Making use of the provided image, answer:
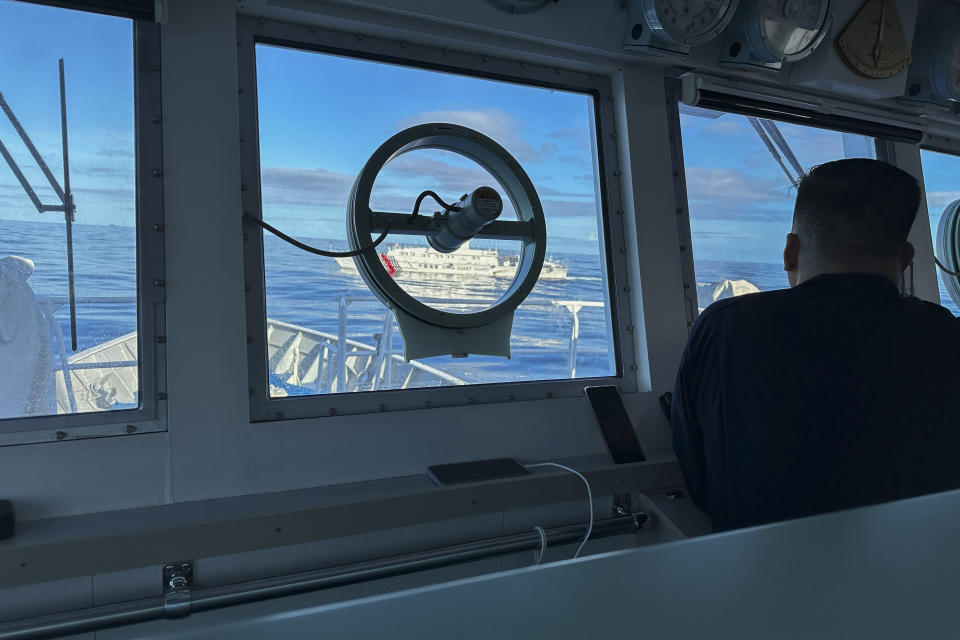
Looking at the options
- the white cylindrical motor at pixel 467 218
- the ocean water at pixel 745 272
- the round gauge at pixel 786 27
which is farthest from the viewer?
the ocean water at pixel 745 272

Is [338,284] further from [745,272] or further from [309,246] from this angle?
[745,272]

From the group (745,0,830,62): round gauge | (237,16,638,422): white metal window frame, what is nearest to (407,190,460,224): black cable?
(237,16,638,422): white metal window frame

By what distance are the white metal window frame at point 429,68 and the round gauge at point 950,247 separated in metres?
1.86

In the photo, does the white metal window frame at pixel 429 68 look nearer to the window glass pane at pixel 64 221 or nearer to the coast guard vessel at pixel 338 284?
the coast guard vessel at pixel 338 284

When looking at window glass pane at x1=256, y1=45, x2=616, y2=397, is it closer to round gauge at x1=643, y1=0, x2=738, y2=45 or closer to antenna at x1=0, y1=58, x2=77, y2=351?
round gauge at x1=643, y1=0, x2=738, y2=45

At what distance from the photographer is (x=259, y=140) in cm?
178

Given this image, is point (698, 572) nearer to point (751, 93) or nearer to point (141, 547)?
point (141, 547)

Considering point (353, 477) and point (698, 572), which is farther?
point (353, 477)

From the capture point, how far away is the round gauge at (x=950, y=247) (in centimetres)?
311

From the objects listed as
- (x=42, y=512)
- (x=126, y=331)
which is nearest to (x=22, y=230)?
(x=126, y=331)

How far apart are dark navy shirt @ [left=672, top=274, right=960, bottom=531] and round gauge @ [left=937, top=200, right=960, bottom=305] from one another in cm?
219

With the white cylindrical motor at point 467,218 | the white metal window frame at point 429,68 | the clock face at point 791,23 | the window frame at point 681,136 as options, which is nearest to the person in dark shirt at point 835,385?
the white cylindrical motor at point 467,218

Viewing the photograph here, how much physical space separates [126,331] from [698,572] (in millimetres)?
1662

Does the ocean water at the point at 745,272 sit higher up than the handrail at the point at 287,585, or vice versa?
the ocean water at the point at 745,272
